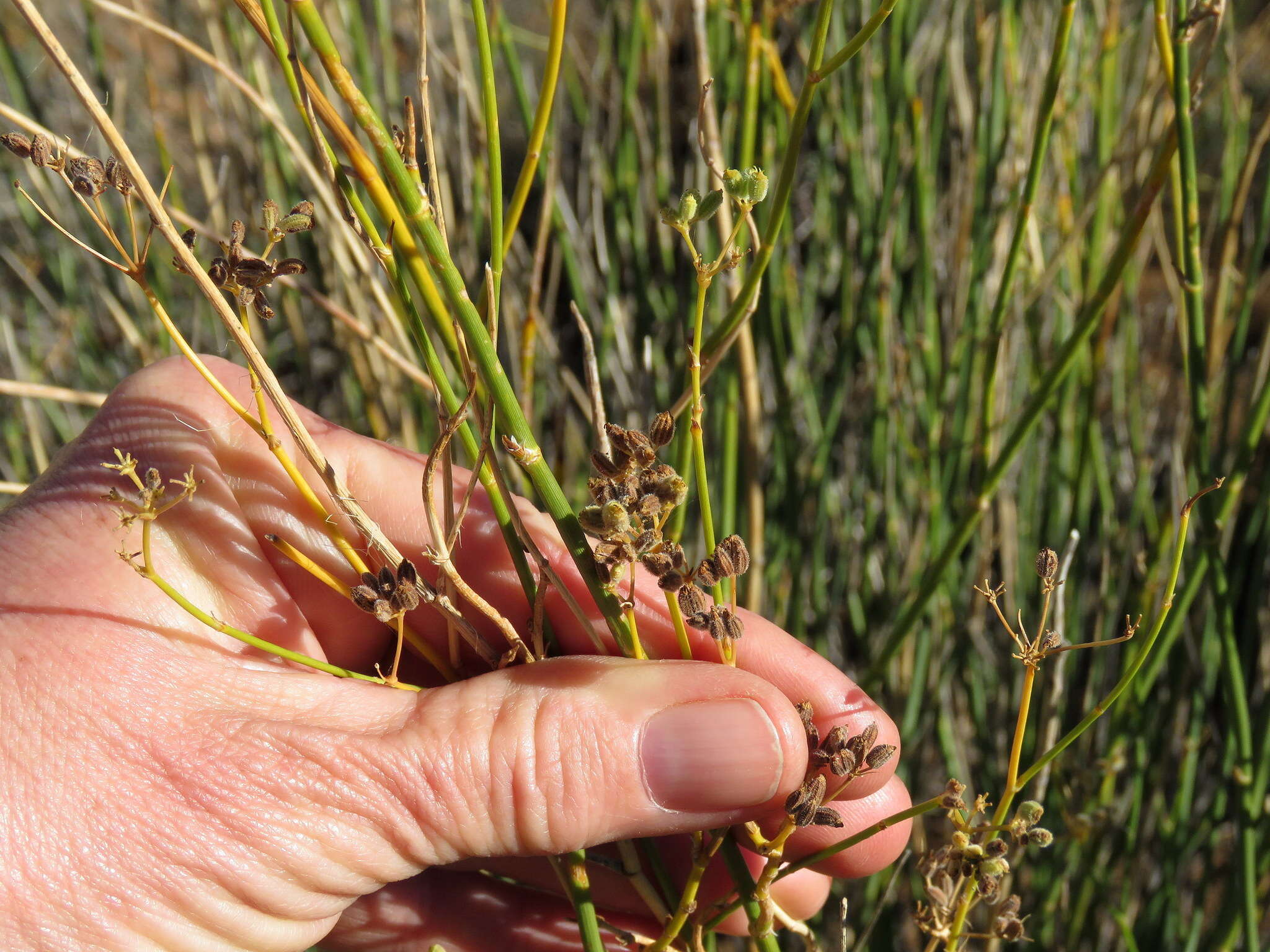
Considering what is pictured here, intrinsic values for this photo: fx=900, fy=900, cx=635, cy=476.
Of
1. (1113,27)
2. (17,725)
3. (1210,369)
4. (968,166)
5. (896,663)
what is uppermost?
(1113,27)

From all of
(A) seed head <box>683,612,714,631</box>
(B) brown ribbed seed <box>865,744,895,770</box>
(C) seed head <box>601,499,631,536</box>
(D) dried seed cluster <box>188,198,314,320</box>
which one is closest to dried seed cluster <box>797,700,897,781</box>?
(B) brown ribbed seed <box>865,744,895,770</box>

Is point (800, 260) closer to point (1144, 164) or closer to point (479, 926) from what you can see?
point (1144, 164)

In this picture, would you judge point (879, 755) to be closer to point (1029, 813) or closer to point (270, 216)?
point (1029, 813)

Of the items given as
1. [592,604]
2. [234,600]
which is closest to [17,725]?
[234,600]

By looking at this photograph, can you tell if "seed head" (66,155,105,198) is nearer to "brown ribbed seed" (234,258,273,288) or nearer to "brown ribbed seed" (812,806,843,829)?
"brown ribbed seed" (234,258,273,288)

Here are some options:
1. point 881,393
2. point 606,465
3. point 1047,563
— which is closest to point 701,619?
point 606,465

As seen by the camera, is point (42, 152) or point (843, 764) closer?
point (42, 152)

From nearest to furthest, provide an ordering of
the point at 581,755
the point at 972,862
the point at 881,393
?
1. the point at 972,862
2. the point at 581,755
3. the point at 881,393
